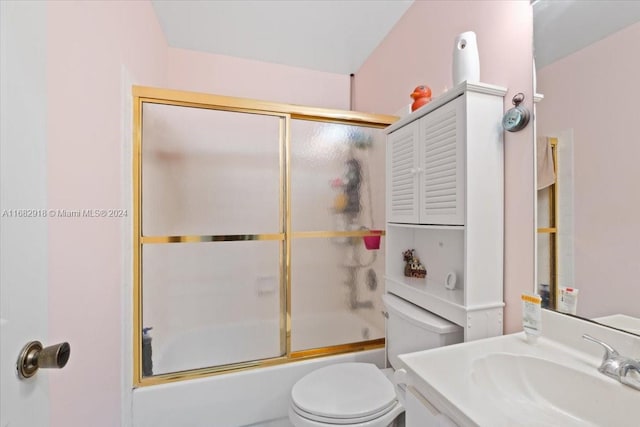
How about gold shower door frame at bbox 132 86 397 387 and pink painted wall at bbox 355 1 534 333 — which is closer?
pink painted wall at bbox 355 1 534 333

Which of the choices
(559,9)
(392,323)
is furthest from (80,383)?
(559,9)

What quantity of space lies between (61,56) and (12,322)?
80 cm

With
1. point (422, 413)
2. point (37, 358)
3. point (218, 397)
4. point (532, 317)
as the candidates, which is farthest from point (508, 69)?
point (218, 397)

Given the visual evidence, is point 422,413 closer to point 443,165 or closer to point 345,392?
point 345,392

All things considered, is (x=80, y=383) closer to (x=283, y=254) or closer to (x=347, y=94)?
(x=283, y=254)

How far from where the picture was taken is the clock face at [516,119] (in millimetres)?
1022

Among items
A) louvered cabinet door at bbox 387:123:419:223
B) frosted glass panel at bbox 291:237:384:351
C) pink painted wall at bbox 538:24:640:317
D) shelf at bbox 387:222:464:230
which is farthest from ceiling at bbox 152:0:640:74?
frosted glass panel at bbox 291:237:384:351

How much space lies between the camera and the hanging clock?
1.02m

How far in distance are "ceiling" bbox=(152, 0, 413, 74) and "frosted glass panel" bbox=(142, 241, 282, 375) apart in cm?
148

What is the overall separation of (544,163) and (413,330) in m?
0.85

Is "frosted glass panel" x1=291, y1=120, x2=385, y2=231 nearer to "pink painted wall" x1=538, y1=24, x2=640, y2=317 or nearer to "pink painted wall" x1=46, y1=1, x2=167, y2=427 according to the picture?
"pink painted wall" x1=46, y1=1, x2=167, y2=427

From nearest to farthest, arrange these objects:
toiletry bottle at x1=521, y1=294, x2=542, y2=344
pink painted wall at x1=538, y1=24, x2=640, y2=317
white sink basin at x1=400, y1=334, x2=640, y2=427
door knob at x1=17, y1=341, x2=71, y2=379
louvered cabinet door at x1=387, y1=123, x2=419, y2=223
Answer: door knob at x1=17, y1=341, x2=71, y2=379
white sink basin at x1=400, y1=334, x2=640, y2=427
pink painted wall at x1=538, y1=24, x2=640, y2=317
toiletry bottle at x1=521, y1=294, x2=542, y2=344
louvered cabinet door at x1=387, y1=123, x2=419, y2=223

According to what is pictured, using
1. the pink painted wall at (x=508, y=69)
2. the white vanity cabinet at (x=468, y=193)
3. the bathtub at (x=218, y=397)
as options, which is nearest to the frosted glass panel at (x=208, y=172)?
the bathtub at (x=218, y=397)

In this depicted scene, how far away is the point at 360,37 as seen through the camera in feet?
6.77
